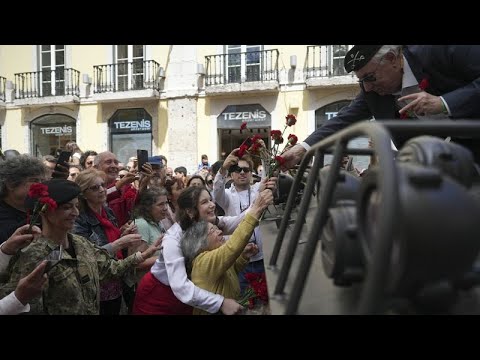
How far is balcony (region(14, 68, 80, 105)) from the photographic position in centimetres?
1762

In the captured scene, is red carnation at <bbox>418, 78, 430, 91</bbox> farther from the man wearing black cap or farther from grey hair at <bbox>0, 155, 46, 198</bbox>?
grey hair at <bbox>0, 155, 46, 198</bbox>

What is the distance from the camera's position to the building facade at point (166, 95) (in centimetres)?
1562

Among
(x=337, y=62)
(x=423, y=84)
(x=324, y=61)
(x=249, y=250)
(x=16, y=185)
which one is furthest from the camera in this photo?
(x=324, y=61)

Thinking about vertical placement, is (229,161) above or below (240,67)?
below

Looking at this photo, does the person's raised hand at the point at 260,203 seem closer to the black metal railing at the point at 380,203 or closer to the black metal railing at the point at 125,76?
the black metal railing at the point at 380,203

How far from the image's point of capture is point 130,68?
17.2m

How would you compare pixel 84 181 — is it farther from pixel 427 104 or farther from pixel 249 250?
pixel 427 104

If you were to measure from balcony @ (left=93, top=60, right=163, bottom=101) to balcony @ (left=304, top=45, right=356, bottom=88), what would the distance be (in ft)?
17.3

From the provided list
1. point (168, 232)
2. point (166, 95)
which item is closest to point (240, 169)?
point (168, 232)

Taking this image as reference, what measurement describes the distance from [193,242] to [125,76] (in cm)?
1528

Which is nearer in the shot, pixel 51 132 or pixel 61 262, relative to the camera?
pixel 61 262

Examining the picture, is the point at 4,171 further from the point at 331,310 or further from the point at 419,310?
the point at 419,310

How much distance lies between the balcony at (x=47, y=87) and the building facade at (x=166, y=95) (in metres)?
0.04

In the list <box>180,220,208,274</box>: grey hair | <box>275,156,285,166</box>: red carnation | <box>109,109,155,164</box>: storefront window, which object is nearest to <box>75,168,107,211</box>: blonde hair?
<box>180,220,208,274</box>: grey hair
